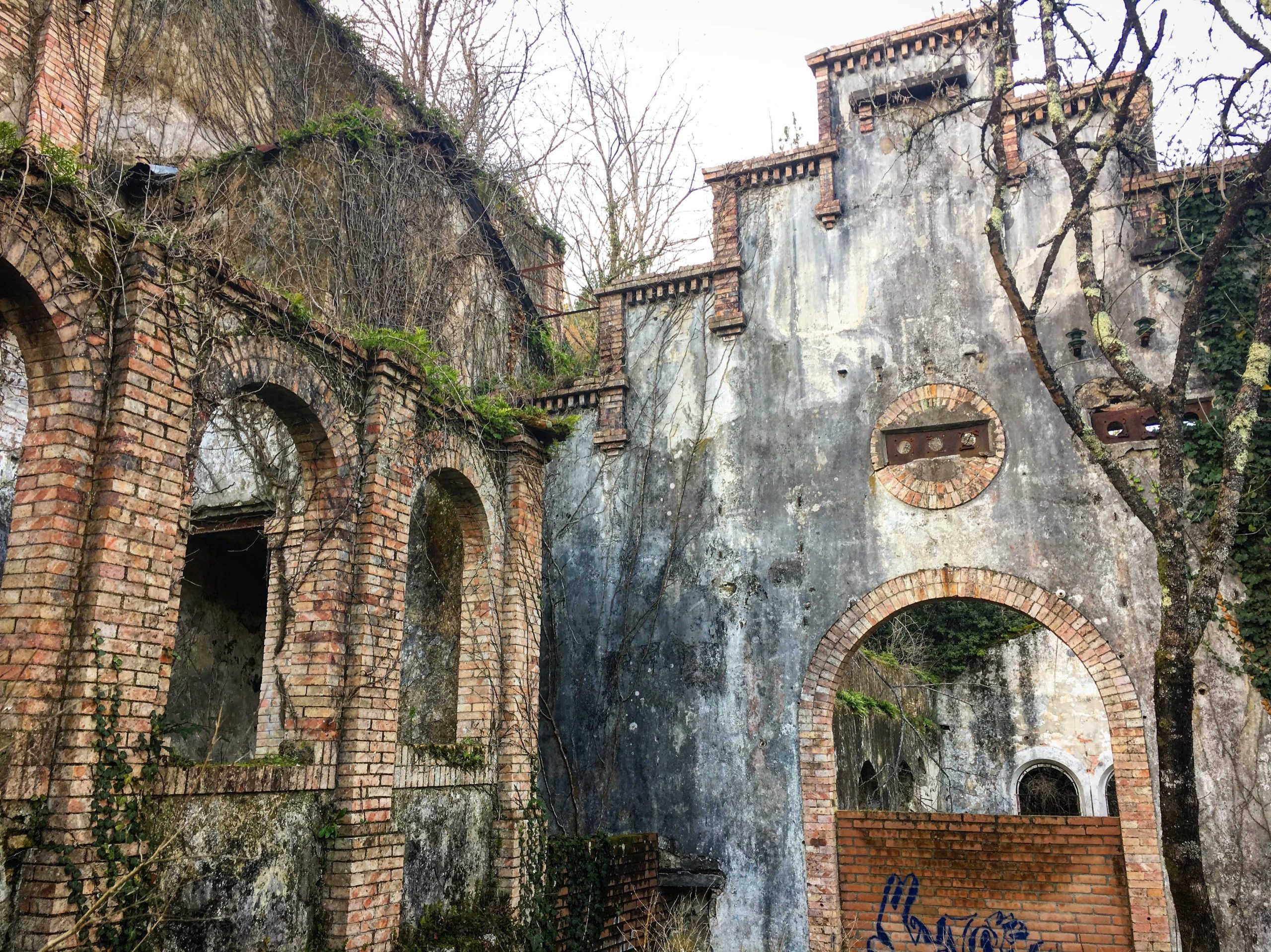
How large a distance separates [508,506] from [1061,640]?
5.39 meters

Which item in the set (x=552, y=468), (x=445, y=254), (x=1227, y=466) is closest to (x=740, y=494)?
(x=552, y=468)

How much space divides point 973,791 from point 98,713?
1491 centimetres

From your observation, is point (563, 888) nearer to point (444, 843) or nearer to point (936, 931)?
point (444, 843)

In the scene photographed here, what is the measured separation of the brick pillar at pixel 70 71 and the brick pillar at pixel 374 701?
4.81 m

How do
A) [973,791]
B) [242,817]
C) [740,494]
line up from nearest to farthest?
[242,817] → [740,494] → [973,791]

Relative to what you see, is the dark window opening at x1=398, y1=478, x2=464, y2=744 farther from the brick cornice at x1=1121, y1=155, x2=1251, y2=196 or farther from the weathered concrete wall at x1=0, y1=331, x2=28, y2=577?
the brick cornice at x1=1121, y1=155, x2=1251, y2=196

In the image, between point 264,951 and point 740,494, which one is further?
point 740,494

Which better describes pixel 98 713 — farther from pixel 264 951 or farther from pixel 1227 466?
pixel 1227 466

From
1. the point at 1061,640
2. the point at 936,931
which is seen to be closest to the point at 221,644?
the point at 936,931

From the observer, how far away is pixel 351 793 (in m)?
6.07

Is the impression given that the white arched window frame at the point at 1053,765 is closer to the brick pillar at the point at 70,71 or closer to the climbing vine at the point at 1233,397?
the climbing vine at the point at 1233,397

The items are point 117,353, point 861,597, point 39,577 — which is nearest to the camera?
point 39,577

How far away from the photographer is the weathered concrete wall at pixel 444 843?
21.9 feet

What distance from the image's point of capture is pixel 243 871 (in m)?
5.32
